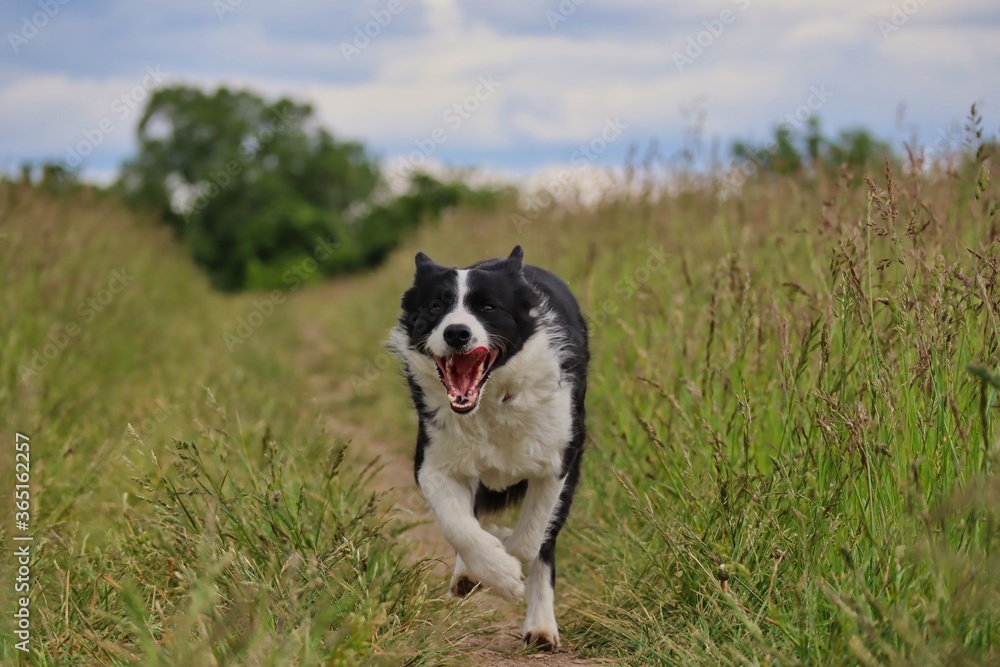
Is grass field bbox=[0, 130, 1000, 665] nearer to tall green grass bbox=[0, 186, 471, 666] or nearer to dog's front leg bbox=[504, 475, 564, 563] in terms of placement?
tall green grass bbox=[0, 186, 471, 666]

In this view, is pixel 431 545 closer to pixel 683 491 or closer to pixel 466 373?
pixel 466 373

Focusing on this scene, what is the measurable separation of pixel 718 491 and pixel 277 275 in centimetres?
2550

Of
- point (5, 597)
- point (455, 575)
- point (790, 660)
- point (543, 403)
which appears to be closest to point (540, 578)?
point (455, 575)

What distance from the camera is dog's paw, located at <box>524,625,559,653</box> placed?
335 cm

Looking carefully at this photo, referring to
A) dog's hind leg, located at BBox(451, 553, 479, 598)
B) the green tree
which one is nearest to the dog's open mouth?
dog's hind leg, located at BBox(451, 553, 479, 598)

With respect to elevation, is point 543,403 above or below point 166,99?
below

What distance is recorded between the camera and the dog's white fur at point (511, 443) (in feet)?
11.5

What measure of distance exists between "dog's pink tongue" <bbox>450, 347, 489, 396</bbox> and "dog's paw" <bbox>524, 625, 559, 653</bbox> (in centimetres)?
94

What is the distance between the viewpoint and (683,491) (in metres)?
3.45

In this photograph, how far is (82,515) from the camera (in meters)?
4.13

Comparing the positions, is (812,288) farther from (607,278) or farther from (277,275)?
(277,275)

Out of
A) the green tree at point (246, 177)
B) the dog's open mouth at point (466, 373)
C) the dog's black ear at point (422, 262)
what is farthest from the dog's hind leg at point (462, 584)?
the green tree at point (246, 177)

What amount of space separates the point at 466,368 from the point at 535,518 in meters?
0.66

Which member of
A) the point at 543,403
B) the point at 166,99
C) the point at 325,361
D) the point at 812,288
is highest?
the point at 166,99
